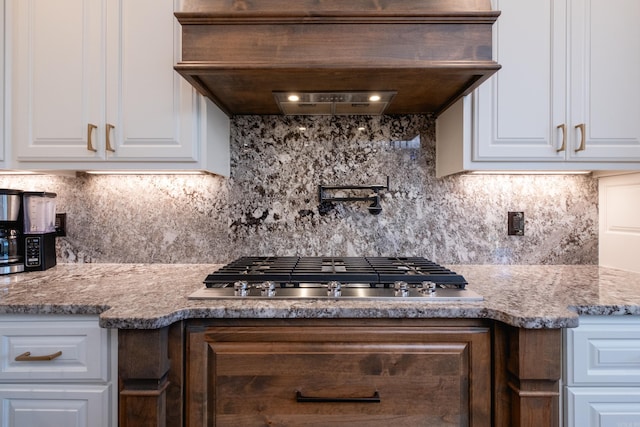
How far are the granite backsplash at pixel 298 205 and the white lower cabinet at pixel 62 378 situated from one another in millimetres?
699

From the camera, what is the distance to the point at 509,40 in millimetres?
1376

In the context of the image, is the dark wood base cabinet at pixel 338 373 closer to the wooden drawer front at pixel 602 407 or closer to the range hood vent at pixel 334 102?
the wooden drawer front at pixel 602 407

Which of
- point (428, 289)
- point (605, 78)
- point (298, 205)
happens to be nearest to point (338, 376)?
point (428, 289)

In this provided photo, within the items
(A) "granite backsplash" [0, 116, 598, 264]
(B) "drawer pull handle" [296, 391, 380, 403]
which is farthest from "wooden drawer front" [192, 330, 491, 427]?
(A) "granite backsplash" [0, 116, 598, 264]

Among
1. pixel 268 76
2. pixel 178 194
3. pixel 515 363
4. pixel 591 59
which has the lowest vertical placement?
pixel 515 363

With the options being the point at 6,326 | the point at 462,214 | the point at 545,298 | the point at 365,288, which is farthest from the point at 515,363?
the point at 6,326

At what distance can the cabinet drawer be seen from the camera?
3.32ft

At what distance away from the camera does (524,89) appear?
1.38 m

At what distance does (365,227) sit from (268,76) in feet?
2.80

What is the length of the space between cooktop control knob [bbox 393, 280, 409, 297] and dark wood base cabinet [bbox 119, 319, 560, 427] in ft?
0.30

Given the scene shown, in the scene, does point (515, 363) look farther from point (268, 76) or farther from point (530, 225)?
point (268, 76)

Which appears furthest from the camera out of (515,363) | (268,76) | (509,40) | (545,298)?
(509,40)

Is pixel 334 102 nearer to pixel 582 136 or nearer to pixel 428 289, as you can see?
pixel 428 289

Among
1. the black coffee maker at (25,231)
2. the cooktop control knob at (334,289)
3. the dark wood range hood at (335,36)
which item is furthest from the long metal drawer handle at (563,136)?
the black coffee maker at (25,231)
